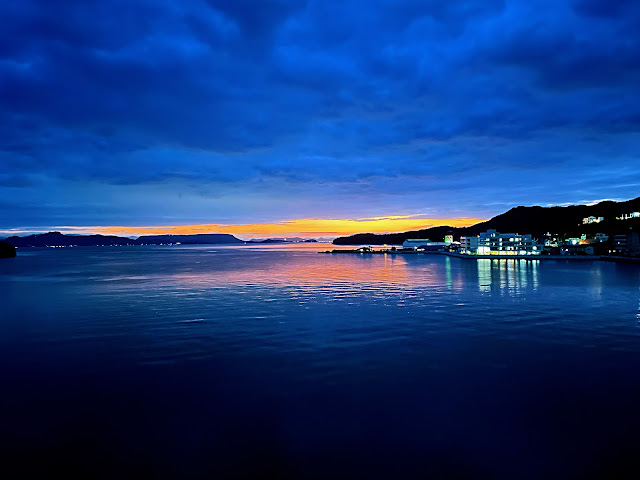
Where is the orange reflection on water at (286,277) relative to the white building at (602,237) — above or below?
below

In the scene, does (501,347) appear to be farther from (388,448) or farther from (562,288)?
(562,288)

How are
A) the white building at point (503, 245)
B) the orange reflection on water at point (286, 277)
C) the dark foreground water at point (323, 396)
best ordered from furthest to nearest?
the white building at point (503, 245)
the orange reflection on water at point (286, 277)
the dark foreground water at point (323, 396)

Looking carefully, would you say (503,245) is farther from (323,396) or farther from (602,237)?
(323,396)

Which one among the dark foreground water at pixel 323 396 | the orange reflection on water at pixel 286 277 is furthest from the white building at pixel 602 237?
the dark foreground water at pixel 323 396

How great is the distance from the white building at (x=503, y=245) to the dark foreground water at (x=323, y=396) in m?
137

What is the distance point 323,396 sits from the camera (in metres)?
14.2

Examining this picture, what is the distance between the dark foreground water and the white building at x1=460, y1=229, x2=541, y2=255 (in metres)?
137

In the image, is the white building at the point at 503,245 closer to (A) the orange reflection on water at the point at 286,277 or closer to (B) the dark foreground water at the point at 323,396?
(A) the orange reflection on water at the point at 286,277

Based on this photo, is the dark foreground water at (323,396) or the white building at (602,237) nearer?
the dark foreground water at (323,396)

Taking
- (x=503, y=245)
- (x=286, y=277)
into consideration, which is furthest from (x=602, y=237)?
(x=286, y=277)

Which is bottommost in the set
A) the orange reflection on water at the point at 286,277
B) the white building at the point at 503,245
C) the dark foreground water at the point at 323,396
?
the dark foreground water at the point at 323,396

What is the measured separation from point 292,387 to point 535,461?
8699mm

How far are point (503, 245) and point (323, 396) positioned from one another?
163427 millimetres

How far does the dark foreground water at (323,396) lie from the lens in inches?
397
